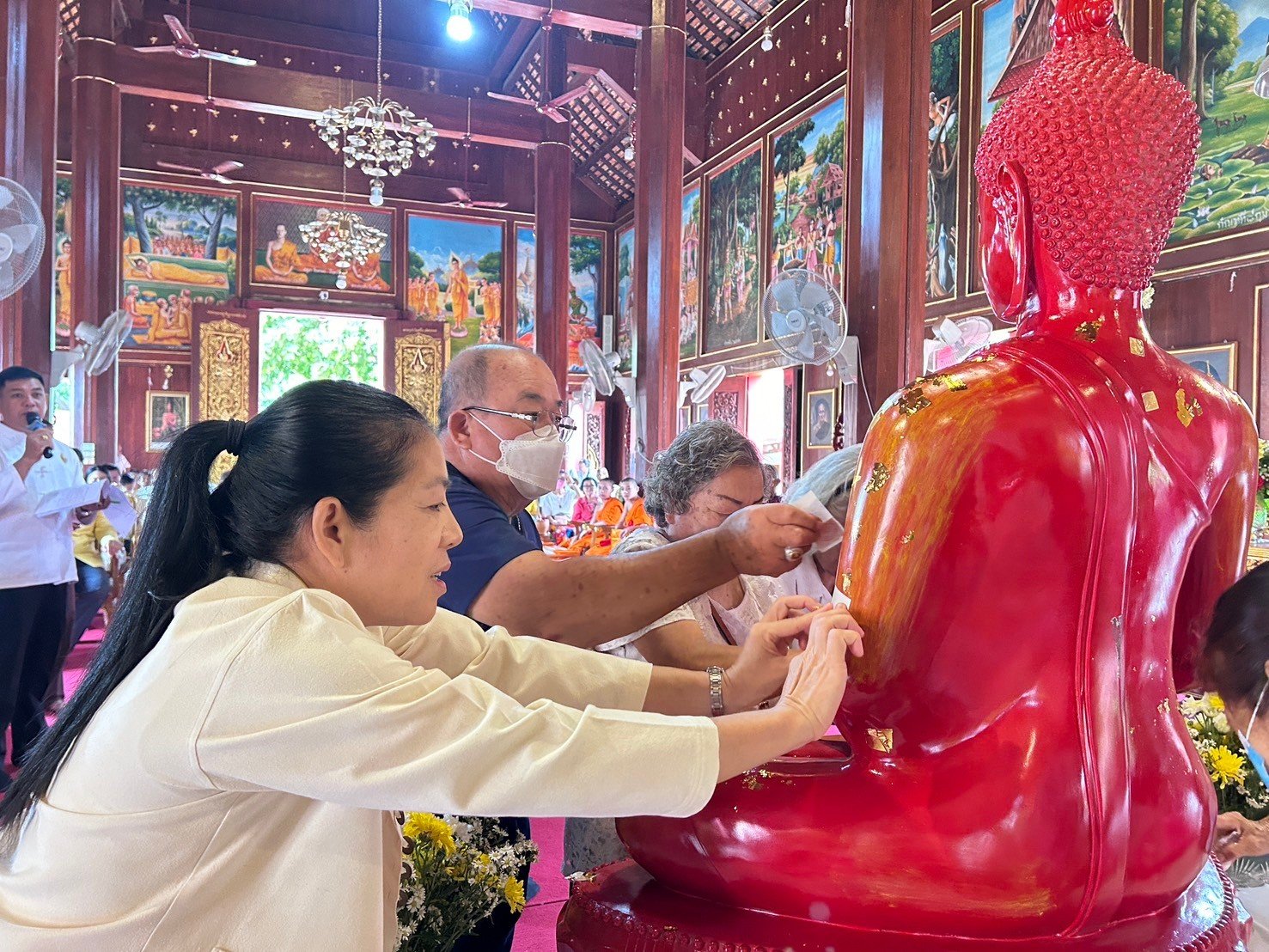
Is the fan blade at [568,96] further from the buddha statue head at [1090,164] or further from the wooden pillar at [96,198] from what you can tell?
the buddha statue head at [1090,164]

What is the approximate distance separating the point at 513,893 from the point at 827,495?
879 mm

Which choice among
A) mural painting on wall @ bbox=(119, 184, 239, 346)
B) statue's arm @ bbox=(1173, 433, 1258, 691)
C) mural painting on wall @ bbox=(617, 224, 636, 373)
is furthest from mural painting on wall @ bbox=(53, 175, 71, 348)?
statue's arm @ bbox=(1173, 433, 1258, 691)

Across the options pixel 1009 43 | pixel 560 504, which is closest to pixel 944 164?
pixel 1009 43

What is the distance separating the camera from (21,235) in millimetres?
4152

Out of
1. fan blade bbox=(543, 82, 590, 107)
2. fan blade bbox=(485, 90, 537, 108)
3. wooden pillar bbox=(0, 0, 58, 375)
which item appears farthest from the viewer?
fan blade bbox=(485, 90, 537, 108)

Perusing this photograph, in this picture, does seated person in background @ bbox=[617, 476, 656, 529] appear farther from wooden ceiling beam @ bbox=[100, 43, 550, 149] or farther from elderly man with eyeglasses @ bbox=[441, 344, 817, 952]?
elderly man with eyeglasses @ bbox=[441, 344, 817, 952]

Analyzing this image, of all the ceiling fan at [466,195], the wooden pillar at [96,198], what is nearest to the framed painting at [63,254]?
the wooden pillar at [96,198]

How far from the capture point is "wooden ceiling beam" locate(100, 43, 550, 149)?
39.6 ft

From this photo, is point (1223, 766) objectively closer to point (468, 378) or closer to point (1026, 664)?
point (1026, 664)

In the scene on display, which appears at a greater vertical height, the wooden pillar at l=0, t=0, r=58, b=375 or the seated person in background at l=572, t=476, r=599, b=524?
the wooden pillar at l=0, t=0, r=58, b=375

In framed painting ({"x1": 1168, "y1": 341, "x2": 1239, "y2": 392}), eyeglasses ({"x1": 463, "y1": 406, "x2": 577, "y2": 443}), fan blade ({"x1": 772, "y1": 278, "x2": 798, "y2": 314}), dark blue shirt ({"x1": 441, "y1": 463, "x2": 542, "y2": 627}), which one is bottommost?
dark blue shirt ({"x1": 441, "y1": 463, "x2": 542, "y2": 627})

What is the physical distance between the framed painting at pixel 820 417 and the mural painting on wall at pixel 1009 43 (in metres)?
2.91

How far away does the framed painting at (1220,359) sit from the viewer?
730cm

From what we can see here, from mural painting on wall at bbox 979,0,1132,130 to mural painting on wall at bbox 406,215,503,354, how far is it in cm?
937
